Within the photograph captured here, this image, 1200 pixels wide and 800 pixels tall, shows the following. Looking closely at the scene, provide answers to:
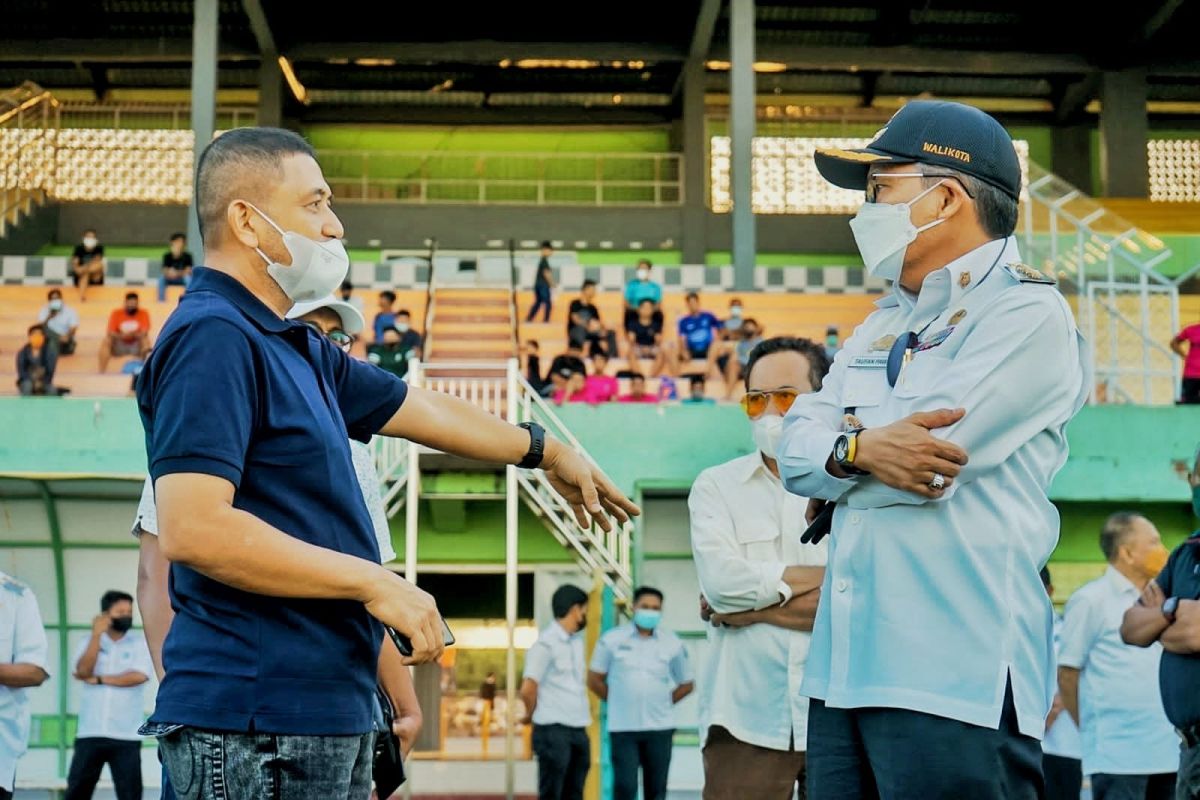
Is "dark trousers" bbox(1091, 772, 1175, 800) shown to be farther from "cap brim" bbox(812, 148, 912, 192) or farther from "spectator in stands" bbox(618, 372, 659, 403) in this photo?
"spectator in stands" bbox(618, 372, 659, 403)

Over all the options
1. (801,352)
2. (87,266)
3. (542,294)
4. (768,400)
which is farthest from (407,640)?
(87,266)

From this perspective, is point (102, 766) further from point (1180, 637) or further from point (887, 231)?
point (887, 231)

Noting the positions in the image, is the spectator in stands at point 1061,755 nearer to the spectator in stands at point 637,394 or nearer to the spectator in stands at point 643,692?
the spectator in stands at point 643,692

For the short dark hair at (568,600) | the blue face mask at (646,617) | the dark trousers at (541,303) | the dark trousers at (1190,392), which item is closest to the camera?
the blue face mask at (646,617)

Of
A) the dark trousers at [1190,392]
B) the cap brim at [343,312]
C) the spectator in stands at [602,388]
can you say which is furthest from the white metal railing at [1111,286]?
the cap brim at [343,312]

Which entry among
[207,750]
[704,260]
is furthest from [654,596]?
[704,260]

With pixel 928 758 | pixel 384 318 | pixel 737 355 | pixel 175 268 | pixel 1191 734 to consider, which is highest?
pixel 175 268

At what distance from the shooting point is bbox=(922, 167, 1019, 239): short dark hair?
3.07m

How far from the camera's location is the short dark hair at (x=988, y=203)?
3.07 meters

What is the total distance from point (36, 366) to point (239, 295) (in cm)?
1637

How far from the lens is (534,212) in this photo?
26.7m

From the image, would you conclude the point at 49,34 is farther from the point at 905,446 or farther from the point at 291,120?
the point at 905,446

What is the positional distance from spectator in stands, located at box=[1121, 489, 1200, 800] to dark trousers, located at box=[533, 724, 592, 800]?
7.18 meters

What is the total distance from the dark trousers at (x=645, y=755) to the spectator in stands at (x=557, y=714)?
1.18 ft
